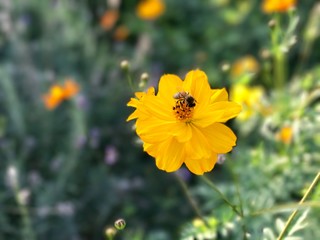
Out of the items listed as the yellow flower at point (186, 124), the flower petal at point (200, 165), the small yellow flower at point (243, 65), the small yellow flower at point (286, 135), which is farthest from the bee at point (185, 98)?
the small yellow flower at point (243, 65)

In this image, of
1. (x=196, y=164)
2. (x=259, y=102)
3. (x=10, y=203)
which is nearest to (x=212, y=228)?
(x=196, y=164)

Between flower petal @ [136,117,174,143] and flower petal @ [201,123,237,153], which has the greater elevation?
flower petal @ [136,117,174,143]

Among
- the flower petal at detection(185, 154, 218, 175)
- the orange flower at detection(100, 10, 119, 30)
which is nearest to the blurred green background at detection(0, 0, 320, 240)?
the orange flower at detection(100, 10, 119, 30)

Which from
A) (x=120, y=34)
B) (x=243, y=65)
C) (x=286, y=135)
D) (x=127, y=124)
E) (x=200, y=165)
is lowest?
(x=200, y=165)

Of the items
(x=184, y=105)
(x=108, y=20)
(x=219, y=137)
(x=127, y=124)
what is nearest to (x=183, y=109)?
(x=184, y=105)

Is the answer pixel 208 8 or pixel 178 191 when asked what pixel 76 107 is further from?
pixel 208 8

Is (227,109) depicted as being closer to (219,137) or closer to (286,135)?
(219,137)

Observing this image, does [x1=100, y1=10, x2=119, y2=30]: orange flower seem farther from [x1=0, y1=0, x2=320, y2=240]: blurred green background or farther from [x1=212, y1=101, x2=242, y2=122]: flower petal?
[x1=212, y1=101, x2=242, y2=122]: flower petal

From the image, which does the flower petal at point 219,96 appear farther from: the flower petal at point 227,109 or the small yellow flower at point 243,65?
the small yellow flower at point 243,65
